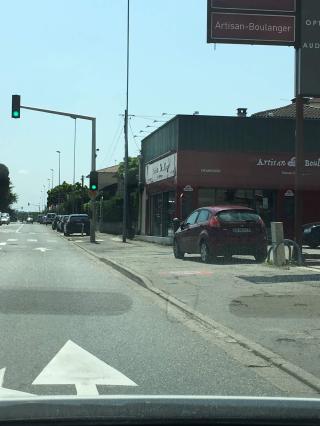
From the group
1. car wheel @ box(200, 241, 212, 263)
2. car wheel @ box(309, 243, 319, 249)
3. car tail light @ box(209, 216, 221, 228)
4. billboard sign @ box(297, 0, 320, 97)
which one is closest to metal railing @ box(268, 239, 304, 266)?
car tail light @ box(209, 216, 221, 228)

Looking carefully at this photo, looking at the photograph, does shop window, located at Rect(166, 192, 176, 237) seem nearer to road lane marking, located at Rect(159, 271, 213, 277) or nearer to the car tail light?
the car tail light

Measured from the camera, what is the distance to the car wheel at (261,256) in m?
18.2

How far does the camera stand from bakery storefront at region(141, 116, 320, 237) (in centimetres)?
3183

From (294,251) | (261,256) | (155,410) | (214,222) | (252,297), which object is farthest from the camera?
(261,256)

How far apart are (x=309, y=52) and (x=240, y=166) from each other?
53.6ft

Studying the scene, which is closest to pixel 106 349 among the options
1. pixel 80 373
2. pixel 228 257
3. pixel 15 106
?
pixel 80 373

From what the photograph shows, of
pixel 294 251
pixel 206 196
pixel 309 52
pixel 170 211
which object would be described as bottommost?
pixel 294 251

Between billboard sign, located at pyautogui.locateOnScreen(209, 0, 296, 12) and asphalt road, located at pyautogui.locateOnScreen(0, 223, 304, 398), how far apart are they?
768 centimetres

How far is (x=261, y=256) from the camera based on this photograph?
718 inches

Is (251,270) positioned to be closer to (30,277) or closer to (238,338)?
(30,277)

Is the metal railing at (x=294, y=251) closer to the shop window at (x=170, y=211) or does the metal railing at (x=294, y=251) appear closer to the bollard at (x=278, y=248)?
the bollard at (x=278, y=248)

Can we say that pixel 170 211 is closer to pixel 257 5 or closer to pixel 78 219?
pixel 78 219

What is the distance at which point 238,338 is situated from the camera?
8.01 m

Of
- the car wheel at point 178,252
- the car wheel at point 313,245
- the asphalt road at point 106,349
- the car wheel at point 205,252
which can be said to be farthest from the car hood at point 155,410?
the car wheel at point 313,245
